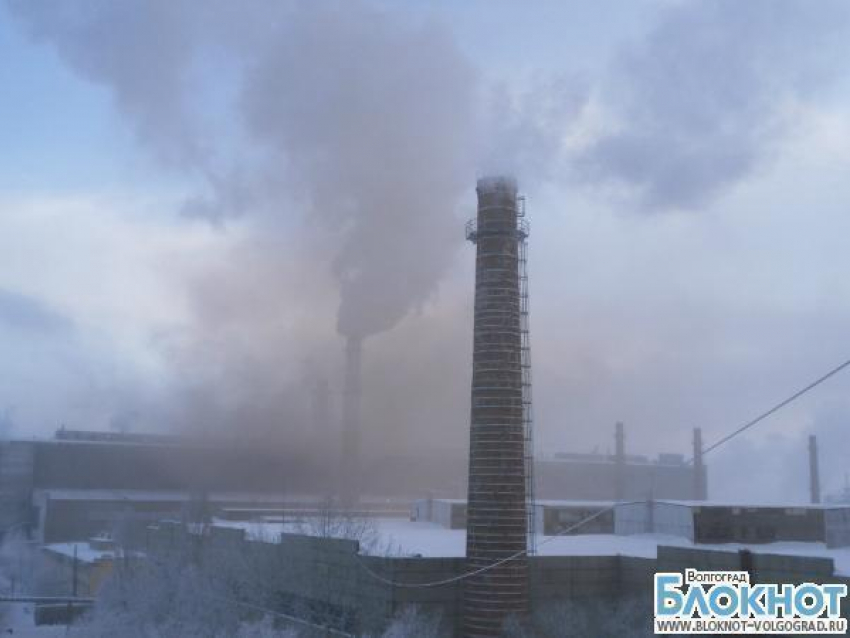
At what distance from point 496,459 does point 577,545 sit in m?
9.33

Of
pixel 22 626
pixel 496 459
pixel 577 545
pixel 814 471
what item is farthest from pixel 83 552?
pixel 814 471

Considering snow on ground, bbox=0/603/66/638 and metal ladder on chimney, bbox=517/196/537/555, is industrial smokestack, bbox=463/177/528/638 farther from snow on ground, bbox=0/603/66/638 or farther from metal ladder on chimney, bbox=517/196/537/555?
snow on ground, bbox=0/603/66/638

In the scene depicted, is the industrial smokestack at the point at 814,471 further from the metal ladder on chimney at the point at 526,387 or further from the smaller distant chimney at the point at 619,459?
the metal ladder on chimney at the point at 526,387

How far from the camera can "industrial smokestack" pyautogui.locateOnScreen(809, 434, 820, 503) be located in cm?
7281

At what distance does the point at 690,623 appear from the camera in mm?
22297

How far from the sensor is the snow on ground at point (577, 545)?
3023 cm

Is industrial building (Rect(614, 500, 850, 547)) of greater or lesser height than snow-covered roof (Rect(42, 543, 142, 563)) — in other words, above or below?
above

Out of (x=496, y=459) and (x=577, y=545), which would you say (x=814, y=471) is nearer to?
(x=577, y=545)

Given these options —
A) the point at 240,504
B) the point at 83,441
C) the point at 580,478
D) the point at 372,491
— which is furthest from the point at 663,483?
the point at 83,441

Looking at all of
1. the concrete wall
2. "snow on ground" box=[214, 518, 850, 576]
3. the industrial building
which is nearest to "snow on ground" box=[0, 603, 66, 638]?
"snow on ground" box=[214, 518, 850, 576]

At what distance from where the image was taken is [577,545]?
110 feet

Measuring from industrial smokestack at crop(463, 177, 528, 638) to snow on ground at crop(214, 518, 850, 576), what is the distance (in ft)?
9.58

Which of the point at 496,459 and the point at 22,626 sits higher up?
the point at 496,459

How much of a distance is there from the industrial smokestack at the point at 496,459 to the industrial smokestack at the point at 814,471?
54194 mm
